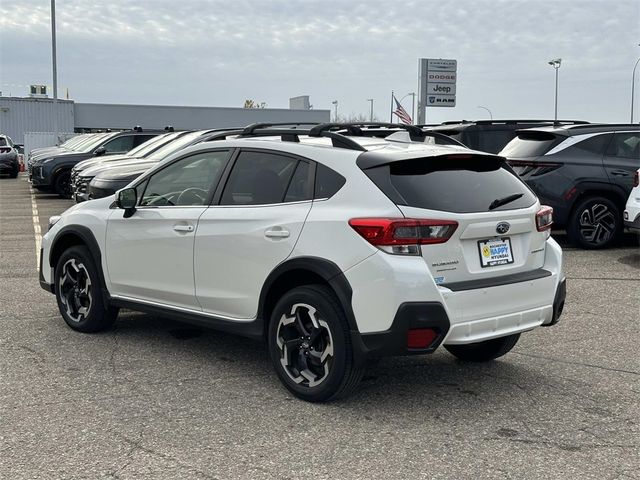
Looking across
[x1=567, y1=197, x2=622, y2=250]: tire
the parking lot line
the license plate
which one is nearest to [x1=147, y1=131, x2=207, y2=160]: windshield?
the parking lot line

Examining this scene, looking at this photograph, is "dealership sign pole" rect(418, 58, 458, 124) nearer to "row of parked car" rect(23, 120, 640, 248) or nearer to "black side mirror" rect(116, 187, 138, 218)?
"row of parked car" rect(23, 120, 640, 248)

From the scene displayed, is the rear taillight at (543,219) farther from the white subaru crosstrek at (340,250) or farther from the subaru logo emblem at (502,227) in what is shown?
the subaru logo emblem at (502,227)

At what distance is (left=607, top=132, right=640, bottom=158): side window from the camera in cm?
1113

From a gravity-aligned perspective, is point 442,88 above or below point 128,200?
above

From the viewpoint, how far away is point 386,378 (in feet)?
17.0

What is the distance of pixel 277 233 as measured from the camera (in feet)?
15.6

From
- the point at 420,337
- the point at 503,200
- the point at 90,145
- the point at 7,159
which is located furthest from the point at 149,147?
the point at 7,159

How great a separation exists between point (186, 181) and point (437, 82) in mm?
35218

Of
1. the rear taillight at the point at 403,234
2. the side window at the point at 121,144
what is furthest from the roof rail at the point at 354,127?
the side window at the point at 121,144

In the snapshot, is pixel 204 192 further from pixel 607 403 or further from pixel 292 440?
pixel 607 403

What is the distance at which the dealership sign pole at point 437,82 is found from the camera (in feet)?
128

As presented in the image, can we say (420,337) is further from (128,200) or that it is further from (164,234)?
(128,200)

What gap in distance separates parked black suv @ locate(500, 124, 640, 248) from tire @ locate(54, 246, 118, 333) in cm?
660

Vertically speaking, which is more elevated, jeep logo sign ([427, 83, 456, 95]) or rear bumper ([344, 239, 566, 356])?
jeep logo sign ([427, 83, 456, 95])
